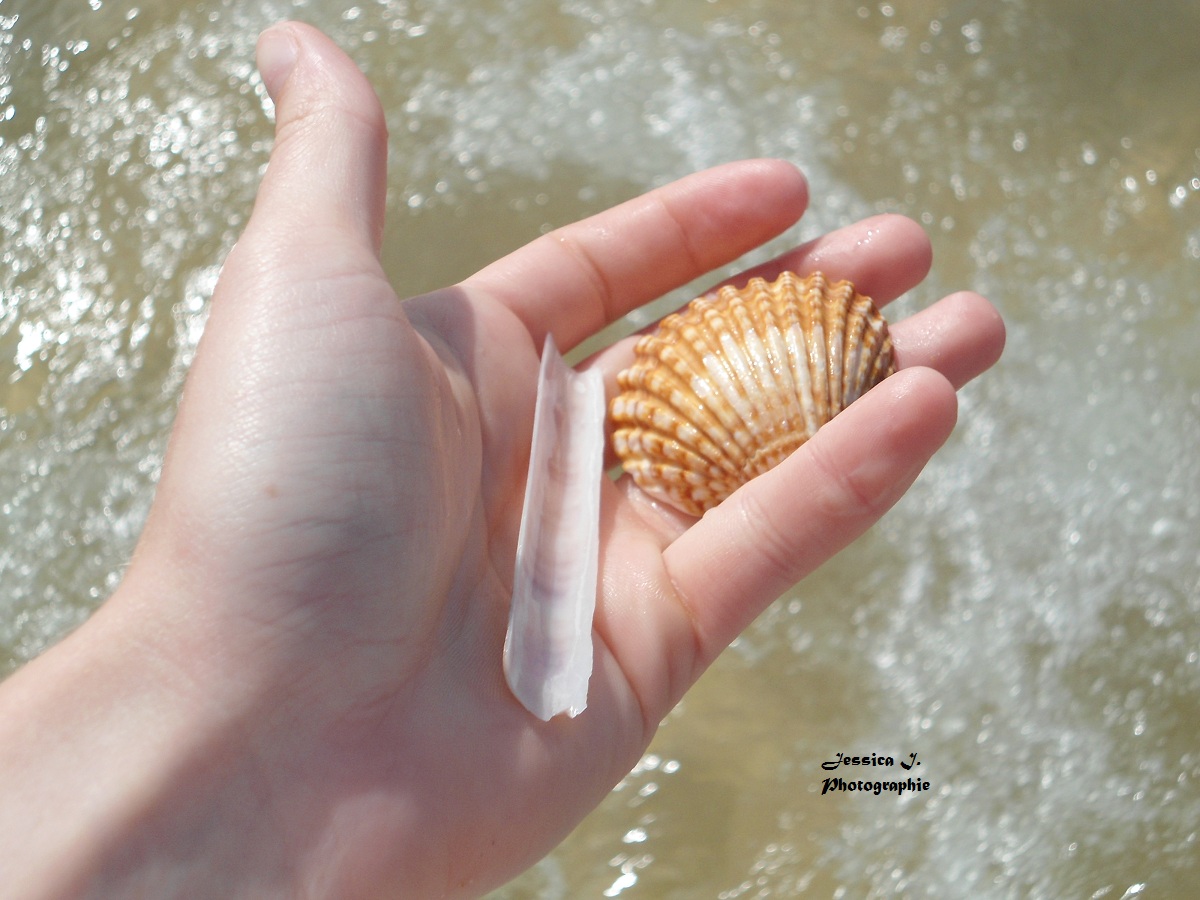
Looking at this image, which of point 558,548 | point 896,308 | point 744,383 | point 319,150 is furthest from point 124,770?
point 896,308

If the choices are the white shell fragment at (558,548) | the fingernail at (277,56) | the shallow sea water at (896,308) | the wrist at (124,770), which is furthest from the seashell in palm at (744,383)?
the wrist at (124,770)

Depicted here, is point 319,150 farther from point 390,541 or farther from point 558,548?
point 558,548

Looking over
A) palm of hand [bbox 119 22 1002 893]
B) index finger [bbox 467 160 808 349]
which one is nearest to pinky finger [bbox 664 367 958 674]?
palm of hand [bbox 119 22 1002 893]

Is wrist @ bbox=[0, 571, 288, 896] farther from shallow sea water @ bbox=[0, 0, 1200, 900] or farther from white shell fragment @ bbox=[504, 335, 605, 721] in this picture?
shallow sea water @ bbox=[0, 0, 1200, 900]

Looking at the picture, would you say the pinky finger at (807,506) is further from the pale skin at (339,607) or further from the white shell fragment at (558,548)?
the white shell fragment at (558,548)

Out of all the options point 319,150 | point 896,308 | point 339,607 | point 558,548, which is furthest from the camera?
point 896,308

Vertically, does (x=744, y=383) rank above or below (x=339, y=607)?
below
